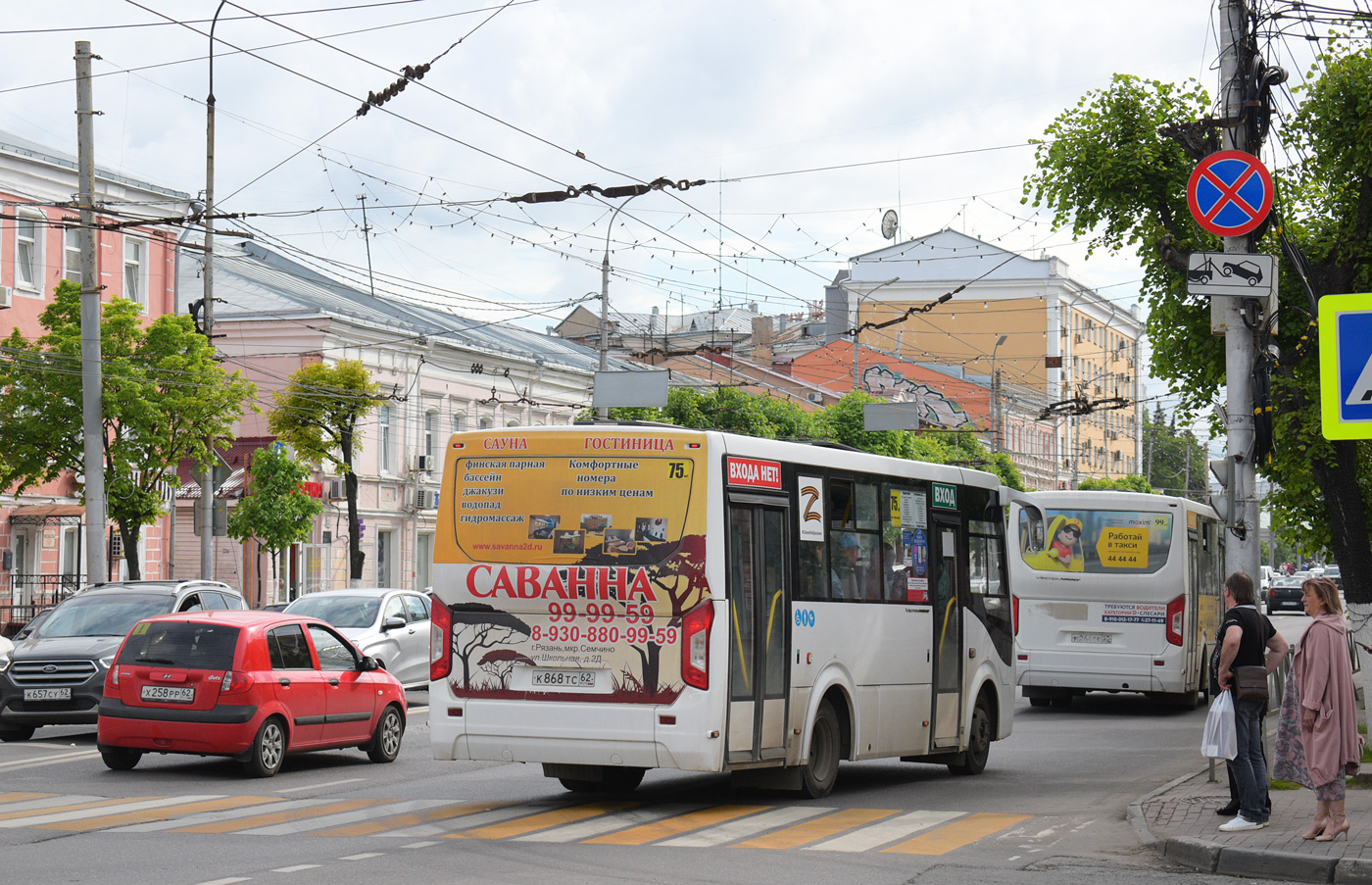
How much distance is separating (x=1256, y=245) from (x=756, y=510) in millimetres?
5121

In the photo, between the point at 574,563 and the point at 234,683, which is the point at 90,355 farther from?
the point at 574,563

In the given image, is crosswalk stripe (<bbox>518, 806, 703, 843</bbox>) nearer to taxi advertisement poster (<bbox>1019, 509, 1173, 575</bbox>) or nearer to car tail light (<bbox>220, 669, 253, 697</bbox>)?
car tail light (<bbox>220, 669, 253, 697</bbox>)

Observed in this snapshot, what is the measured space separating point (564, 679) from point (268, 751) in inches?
166

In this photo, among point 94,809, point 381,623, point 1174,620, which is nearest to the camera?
point 94,809

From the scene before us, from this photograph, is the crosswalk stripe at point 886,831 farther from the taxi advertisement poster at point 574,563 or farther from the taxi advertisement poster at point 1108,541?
the taxi advertisement poster at point 1108,541

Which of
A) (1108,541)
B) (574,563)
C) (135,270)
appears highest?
(135,270)

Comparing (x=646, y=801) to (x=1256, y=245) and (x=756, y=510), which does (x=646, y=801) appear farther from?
(x=1256, y=245)

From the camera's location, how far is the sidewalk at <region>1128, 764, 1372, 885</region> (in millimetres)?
9969

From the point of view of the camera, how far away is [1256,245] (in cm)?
1450

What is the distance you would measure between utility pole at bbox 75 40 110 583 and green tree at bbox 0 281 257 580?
5094 mm

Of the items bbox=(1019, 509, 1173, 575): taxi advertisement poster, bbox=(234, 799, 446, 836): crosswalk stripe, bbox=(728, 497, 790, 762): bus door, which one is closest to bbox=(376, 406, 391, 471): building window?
bbox=(1019, 509, 1173, 575): taxi advertisement poster

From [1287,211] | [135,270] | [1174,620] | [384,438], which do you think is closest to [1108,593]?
[1174,620]

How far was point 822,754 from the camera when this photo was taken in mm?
13938

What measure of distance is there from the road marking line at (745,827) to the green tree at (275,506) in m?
29.2
